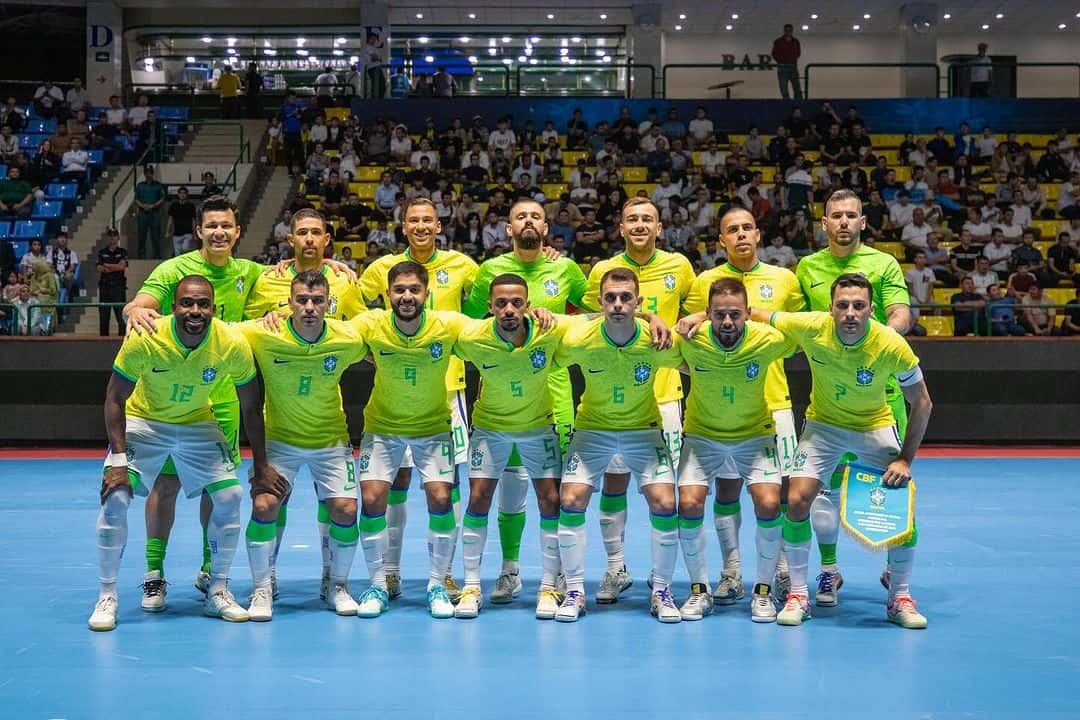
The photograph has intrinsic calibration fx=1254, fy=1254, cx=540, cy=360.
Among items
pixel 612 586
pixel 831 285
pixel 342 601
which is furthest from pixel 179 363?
pixel 831 285

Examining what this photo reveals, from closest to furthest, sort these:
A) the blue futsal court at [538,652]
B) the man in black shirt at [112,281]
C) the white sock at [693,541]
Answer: the blue futsal court at [538,652], the white sock at [693,541], the man in black shirt at [112,281]

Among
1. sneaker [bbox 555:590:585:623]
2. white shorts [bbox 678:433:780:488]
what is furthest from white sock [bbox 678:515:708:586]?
sneaker [bbox 555:590:585:623]

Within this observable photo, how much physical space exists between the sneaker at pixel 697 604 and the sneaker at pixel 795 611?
42 centimetres


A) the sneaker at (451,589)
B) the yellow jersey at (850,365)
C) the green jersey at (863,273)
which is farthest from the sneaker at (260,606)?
the green jersey at (863,273)

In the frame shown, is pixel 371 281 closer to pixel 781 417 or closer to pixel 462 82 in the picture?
pixel 781 417

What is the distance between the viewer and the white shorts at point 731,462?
283 inches

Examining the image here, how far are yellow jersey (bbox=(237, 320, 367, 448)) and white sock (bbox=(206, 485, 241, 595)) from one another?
0.43 meters

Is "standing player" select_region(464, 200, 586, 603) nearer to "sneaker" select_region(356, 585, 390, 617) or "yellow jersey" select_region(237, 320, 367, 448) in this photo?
"sneaker" select_region(356, 585, 390, 617)

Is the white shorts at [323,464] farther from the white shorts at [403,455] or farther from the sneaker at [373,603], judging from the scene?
the sneaker at [373,603]

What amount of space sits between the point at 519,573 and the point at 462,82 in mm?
18216

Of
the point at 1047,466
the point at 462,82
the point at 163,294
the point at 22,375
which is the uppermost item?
the point at 462,82

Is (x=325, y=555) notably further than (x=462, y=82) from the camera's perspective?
No

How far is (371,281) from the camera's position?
847 centimetres

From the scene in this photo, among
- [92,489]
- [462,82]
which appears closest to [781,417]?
[92,489]
